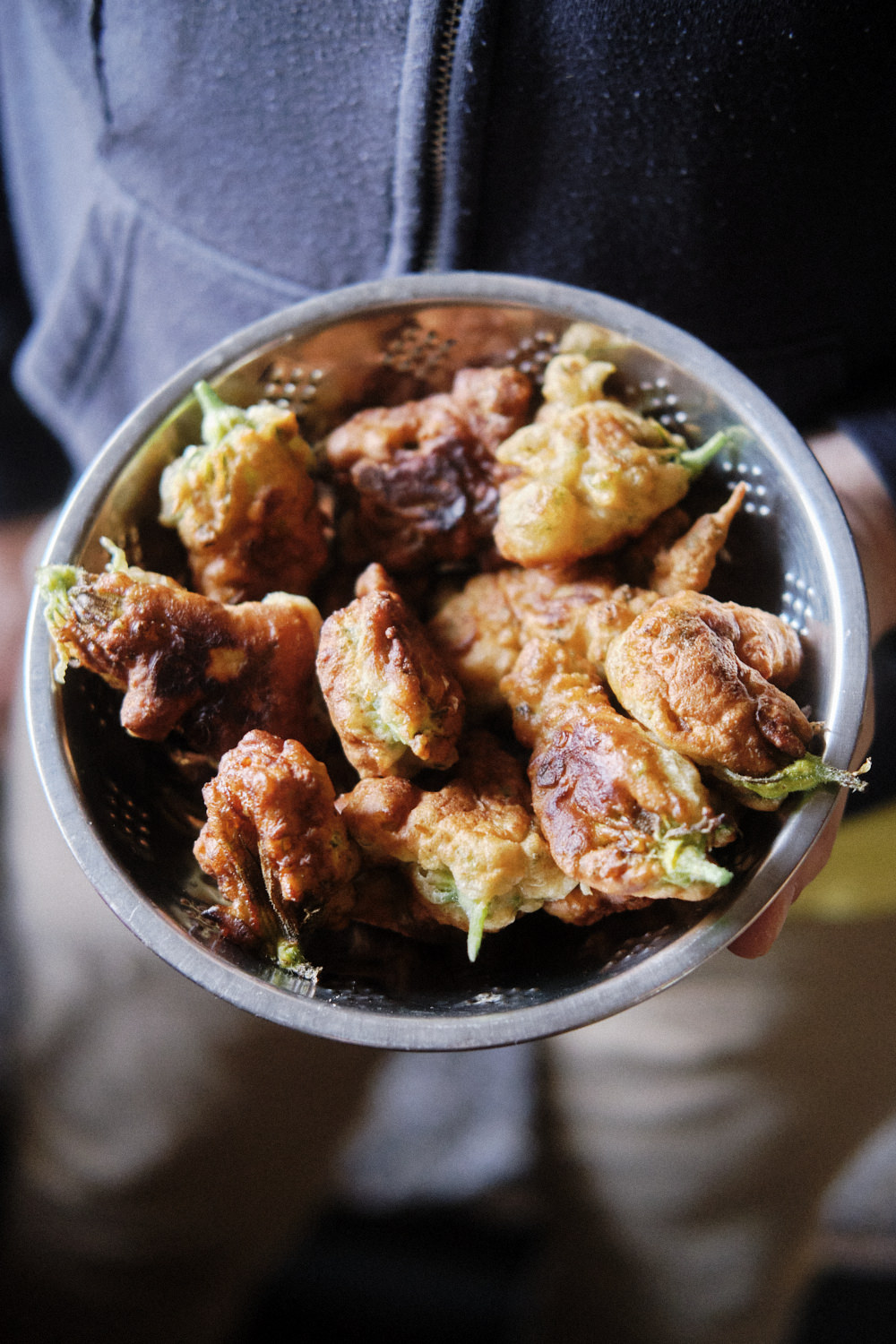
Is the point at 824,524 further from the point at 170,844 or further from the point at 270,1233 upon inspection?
the point at 270,1233

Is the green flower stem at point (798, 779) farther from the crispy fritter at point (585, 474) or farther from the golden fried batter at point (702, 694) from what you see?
the crispy fritter at point (585, 474)

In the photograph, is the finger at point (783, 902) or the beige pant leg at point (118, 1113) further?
the beige pant leg at point (118, 1113)

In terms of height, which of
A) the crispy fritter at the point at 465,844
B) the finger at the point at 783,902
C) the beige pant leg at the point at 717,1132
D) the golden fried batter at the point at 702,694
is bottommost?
the beige pant leg at the point at 717,1132

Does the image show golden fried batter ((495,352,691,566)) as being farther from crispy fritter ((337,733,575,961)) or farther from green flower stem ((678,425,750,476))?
crispy fritter ((337,733,575,961))

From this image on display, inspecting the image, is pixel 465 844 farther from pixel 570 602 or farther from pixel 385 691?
pixel 570 602

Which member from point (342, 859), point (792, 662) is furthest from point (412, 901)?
point (792, 662)

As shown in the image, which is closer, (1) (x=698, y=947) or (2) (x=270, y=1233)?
(1) (x=698, y=947)

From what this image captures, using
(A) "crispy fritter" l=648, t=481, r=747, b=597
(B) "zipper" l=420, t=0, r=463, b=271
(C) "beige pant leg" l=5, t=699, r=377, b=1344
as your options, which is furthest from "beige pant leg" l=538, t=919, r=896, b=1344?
(B) "zipper" l=420, t=0, r=463, b=271

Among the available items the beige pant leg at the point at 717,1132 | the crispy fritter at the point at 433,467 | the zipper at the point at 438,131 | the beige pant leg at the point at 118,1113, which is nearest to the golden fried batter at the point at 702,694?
the crispy fritter at the point at 433,467
